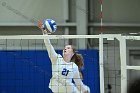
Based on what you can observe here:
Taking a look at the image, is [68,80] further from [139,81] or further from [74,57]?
[139,81]

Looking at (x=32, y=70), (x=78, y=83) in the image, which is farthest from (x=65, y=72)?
(x=32, y=70)

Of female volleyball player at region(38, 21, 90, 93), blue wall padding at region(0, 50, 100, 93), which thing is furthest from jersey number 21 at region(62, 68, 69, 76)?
blue wall padding at region(0, 50, 100, 93)

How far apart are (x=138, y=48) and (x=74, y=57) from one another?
2.61m

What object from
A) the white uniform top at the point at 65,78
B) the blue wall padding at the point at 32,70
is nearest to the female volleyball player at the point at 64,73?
the white uniform top at the point at 65,78

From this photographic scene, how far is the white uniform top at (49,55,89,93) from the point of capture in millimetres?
3152

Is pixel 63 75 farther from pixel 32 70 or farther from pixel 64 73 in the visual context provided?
pixel 32 70

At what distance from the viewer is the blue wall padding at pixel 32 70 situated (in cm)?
429

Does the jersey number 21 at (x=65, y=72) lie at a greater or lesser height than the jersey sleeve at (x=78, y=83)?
greater

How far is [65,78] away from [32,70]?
140 centimetres

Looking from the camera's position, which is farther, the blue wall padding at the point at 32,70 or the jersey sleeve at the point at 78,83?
the blue wall padding at the point at 32,70

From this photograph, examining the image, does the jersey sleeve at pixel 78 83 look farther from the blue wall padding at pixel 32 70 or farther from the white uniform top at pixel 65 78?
the blue wall padding at pixel 32 70

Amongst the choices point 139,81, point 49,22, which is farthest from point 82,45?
point 139,81

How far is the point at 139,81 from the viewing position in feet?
2.58

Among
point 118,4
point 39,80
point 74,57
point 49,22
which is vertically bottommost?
point 39,80
